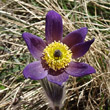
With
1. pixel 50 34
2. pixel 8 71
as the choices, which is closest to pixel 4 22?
pixel 8 71

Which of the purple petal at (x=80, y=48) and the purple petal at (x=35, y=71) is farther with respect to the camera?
the purple petal at (x=80, y=48)

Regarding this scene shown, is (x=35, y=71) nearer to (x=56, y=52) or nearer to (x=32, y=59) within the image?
(x=56, y=52)

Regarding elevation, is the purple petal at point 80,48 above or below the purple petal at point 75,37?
below

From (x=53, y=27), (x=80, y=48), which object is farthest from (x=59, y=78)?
(x=53, y=27)

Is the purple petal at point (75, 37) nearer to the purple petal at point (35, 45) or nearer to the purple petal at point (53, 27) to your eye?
the purple petal at point (53, 27)

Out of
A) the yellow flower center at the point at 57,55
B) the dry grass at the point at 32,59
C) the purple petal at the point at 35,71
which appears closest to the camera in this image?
the purple petal at the point at 35,71

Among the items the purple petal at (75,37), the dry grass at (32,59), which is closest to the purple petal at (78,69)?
the purple petal at (75,37)

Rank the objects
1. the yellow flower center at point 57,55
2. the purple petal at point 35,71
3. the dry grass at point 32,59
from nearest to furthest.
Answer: the purple petal at point 35,71
the yellow flower center at point 57,55
the dry grass at point 32,59
